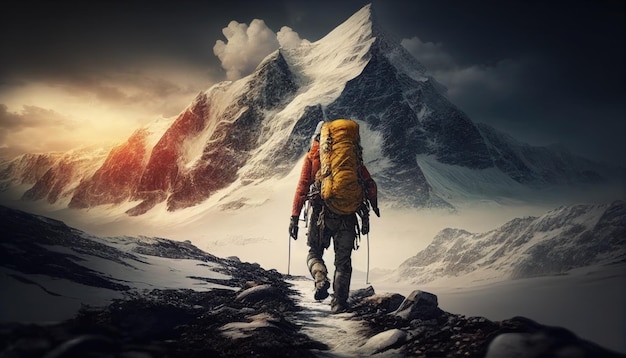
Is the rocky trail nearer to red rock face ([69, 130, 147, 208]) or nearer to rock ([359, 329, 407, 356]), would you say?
rock ([359, 329, 407, 356])

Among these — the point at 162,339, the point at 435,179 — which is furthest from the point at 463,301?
the point at 435,179

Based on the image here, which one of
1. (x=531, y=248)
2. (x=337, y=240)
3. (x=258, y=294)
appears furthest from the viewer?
(x=531, y=248)

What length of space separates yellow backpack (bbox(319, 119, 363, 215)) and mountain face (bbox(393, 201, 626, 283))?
3.39 metres

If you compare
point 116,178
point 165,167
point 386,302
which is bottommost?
point 386,302

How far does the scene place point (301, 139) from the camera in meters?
25.8

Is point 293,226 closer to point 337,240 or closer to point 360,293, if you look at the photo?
point 337,240

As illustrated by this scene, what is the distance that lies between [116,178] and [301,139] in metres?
13.8

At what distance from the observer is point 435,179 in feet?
69.2

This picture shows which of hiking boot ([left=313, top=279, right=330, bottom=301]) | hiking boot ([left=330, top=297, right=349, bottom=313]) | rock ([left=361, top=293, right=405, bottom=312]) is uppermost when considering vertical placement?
hiking boot ([left=313, top=279, right=330, bottom=301])

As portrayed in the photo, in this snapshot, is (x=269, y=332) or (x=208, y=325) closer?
(x=269, y=332)

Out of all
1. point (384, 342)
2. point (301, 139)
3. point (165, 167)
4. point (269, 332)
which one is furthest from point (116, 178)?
point (301, 139)

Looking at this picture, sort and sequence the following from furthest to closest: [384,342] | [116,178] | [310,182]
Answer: [116,178] < [310,182] < [384,342]

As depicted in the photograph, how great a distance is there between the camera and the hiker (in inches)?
239

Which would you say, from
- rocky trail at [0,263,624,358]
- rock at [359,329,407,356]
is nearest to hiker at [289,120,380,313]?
rocky trail at [0,263,624,358]
